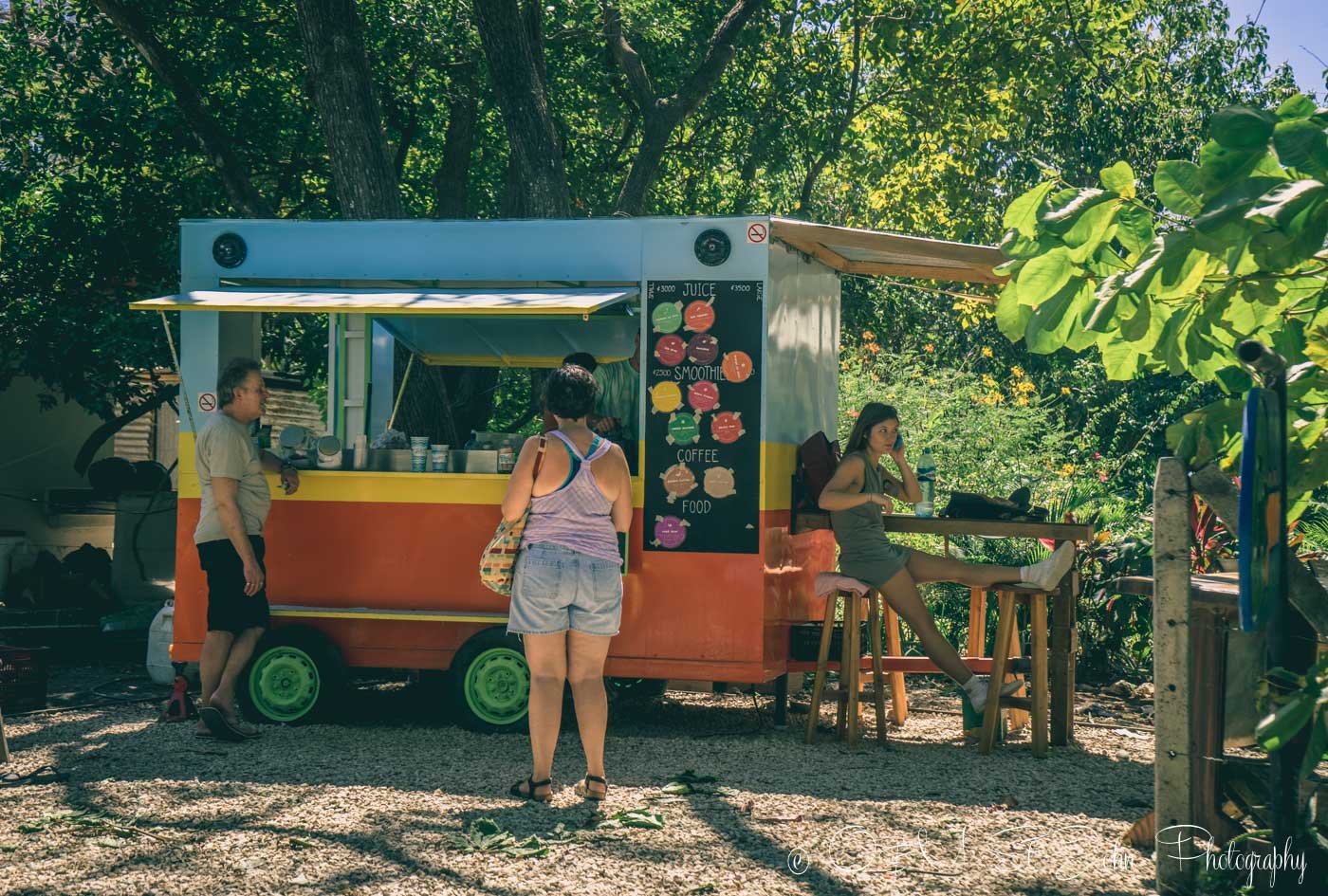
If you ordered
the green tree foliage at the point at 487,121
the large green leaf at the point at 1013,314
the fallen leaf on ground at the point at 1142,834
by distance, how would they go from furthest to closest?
1. the green tree foliage at the point at 487,121
2. the fallen leaf on ground at the point at 1142,834
3. the large green leaf at the point at 1013,314

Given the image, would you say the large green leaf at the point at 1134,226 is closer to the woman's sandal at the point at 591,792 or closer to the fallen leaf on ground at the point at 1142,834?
the fallen leaf on ground at the point at 1142,834

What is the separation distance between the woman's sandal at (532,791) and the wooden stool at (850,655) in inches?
74.1

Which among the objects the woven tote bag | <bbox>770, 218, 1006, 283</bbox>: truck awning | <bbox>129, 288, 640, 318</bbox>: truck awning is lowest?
the woven tote bag

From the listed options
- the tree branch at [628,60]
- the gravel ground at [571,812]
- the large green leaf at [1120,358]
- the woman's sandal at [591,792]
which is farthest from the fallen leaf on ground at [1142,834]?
the tree branch at [628,60]

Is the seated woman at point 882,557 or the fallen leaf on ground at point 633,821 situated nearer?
the fallen leaf on ground at point 633,821

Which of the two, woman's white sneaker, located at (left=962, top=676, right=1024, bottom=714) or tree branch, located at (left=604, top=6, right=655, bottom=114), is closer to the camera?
woman's white sneaker, located at (left=962, top=676, right=1024, bottom=714)

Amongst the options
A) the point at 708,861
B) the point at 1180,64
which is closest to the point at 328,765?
the point at 708,861

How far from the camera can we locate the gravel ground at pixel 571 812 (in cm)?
452

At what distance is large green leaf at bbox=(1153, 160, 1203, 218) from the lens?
333cm

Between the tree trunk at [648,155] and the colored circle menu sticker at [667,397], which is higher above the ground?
the tree trunk at [648,155]

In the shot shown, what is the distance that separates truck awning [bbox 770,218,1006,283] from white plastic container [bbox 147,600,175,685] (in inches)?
176

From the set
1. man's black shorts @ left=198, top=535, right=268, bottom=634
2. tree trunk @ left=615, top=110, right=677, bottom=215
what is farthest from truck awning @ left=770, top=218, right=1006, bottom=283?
tree trunk @ left=615, top=110, right=677, bottom=215

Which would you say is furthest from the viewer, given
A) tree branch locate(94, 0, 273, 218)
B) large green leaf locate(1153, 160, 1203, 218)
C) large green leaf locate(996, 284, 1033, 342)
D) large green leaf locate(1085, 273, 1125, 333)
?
tree branch locate(94, 0, 273, 218)

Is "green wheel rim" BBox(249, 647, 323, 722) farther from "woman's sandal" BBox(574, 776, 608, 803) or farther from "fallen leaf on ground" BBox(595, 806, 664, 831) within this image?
"fallen leaf on ground" BBox(595, 806, 664, 831)
